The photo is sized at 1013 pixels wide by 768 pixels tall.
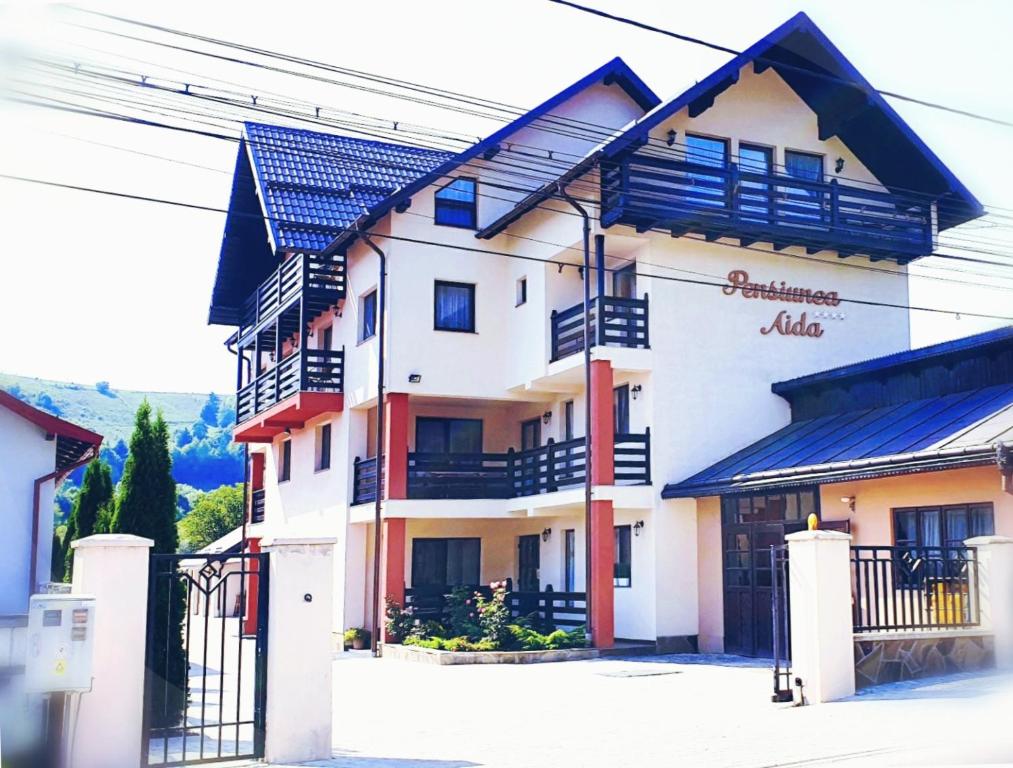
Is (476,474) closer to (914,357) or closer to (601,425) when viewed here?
(601,425)

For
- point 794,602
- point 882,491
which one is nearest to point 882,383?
point 882,491

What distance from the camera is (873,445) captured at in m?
17.8

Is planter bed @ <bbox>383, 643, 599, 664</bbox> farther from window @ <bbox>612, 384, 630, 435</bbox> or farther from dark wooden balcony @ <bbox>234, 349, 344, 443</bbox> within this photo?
dark wooden balcony @ <bbox>234, 349, 344, 443</bbox>

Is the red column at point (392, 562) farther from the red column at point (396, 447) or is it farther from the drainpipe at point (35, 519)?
the drainpipe at point (35, 519)

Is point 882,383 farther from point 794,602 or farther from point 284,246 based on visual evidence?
point 284,246

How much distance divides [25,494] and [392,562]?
8218mm

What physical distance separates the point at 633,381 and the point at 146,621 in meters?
14.0

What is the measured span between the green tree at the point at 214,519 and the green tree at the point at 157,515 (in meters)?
51.5

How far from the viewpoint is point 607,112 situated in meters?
27.1

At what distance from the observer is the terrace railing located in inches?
535

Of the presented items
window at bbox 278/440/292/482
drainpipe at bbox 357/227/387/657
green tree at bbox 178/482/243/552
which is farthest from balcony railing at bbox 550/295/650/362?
green tree at bbox 178/482/243/552

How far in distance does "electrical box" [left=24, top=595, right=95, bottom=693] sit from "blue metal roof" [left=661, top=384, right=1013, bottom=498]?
11392 millimetres

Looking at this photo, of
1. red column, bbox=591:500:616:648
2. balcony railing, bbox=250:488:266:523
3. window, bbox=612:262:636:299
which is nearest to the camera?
red column, bbox=591:500:616:648

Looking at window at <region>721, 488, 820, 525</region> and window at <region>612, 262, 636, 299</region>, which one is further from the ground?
window at <region>612, 262, 636, 299</region>
